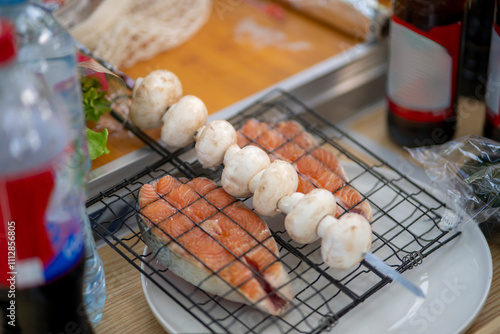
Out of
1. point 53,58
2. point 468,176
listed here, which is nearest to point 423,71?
point 468,176

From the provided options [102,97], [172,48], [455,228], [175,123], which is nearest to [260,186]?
[175,123]

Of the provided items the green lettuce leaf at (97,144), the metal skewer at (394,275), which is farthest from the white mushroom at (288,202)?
the green lettuce leaf at (97,144)

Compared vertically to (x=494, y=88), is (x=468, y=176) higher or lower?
lower

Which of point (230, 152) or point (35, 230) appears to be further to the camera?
point (230, 152)

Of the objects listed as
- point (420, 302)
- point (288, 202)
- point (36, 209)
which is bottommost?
point (420, 302)

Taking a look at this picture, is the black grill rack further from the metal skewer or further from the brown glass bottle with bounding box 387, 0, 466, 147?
the brown glass bottle with bounding box 387, 0, 466, 147

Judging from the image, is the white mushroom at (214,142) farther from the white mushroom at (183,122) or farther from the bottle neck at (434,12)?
the bottle neck at (434,12)

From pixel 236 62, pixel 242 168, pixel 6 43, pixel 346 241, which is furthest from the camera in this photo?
pixel 236 62

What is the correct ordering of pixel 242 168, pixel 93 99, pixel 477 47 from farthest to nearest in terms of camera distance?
pixel 477 47, pixel 93 99, pixel 242 168

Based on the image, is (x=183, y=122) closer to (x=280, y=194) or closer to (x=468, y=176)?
(x=280, y=194)
